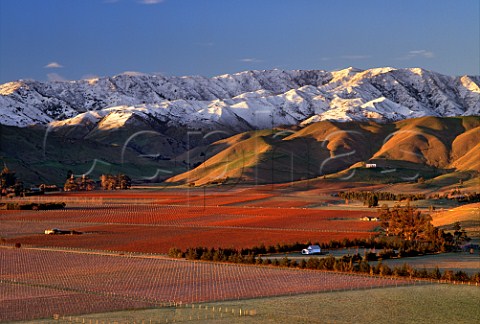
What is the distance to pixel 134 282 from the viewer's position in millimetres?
51500

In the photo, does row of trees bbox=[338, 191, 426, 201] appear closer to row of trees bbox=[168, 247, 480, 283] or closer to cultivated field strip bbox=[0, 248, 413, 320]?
row of trees bbox=[168, 247, 480, 283]

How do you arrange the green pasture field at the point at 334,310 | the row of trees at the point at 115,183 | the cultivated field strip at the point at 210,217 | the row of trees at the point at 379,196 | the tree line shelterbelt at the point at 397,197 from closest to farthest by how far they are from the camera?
the green pasture field at the point at 334,310 → the cultivated field strip at the point at 210,217 → the tree line shelterbelt at the point at 397,197 → the row of trees at the point at 379,196 → the row of trees at the point at 115,183

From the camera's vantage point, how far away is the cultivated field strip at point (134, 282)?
44.7 meters

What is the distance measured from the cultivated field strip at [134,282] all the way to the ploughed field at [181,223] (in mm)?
10312

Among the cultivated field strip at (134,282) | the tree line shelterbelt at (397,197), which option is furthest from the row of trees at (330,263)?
the tree line shelterbelt at (397,197)

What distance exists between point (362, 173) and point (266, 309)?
149241 mm

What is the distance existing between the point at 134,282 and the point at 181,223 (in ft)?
146

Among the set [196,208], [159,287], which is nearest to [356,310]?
[159,287]

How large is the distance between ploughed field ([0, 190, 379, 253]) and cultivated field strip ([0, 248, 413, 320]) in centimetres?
1031

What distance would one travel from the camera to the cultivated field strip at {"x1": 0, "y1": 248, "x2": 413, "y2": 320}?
147 feet

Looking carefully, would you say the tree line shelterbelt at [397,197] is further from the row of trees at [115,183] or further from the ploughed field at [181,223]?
the row of trees at [115,183]

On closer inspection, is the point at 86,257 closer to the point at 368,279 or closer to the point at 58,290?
the point at 58,290

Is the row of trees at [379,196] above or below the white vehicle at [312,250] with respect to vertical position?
above

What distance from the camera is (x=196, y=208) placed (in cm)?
11750
